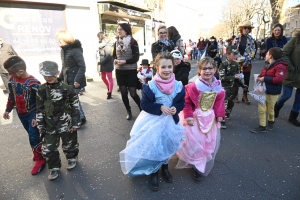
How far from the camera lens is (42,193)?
7.48ft

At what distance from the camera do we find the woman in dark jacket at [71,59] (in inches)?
130

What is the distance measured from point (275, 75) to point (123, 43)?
2.81 meters

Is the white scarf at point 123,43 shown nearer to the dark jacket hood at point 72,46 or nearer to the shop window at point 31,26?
the dark jacket hood at point 72,46

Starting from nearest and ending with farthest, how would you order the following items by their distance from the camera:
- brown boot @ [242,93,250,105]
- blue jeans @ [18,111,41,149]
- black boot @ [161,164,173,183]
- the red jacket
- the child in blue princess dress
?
the child in blue princess dress
black boot @ [161,164,173,183]
blue jeans @ [18,111,41,149]
the red jacket
brown boot @ [242,93,250,105]

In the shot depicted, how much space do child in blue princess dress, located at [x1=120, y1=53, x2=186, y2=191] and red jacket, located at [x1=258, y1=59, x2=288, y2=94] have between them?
2057mm

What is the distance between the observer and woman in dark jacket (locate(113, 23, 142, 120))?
12.5 feet

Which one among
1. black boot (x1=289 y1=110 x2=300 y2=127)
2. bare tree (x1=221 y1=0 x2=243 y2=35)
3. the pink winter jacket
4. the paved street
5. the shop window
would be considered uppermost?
bare tree (x1=221 y1=0 x2=243 y2=35)

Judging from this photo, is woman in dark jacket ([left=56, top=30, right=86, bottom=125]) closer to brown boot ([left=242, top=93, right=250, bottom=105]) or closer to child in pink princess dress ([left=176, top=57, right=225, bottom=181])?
child in pink princess dress ([left=176, top=57, right=225, bottom=181])

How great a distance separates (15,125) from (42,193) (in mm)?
2559

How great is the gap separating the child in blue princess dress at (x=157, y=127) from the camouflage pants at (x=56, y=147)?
81cm

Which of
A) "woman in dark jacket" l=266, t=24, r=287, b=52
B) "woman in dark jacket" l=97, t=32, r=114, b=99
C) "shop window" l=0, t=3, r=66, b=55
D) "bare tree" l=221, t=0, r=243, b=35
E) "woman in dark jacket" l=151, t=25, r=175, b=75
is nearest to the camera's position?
"woman in dark jacket" l=151, t=25, r=175, b=75

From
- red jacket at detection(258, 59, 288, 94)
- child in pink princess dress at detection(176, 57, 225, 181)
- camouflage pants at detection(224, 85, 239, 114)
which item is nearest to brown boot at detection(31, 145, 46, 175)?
child in pink princess dress at detection(176, 57, 225, 181)

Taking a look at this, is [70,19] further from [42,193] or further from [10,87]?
[42,193]

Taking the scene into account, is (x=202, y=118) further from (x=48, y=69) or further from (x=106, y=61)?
Answer: (x=106, y=61)
